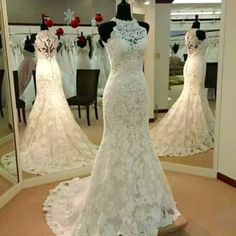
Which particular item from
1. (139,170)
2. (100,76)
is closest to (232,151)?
(139,170)

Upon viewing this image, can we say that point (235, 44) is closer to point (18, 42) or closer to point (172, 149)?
point (172, 149)

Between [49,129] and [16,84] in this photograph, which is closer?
[16,84]

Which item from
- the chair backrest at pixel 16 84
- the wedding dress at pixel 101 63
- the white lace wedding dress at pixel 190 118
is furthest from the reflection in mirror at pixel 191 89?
the chair backrest at pixel 16 84

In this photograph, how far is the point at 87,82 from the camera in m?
3.26

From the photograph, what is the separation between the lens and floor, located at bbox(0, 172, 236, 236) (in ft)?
7.29

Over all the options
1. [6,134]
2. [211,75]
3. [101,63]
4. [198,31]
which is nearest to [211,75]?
[211,75]

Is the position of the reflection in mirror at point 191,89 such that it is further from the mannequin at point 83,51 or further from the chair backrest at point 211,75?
the mannequin at point 83,51

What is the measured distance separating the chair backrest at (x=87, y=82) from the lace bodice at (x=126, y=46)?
4.23ft

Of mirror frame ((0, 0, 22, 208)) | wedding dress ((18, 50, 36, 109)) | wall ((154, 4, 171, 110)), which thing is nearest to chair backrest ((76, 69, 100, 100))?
wedding dress ((18, 50, 36, 109))

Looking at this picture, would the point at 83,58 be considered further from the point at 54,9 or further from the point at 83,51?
the point at 54,9

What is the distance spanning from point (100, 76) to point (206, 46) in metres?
1.09

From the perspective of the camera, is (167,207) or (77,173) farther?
(77,173)

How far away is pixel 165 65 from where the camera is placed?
10.5ft

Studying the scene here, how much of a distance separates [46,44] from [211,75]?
160 centimetres
